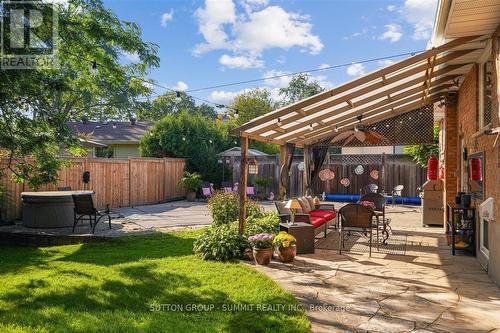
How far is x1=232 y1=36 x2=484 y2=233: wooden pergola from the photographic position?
5609 millimetres

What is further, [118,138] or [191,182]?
[118,138]

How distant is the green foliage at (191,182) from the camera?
16.3 m

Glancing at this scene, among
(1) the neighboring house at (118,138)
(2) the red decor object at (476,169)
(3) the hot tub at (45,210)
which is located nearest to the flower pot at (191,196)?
(3) the hot tub at (45,210)

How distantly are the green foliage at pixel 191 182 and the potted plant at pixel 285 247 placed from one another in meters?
10.9

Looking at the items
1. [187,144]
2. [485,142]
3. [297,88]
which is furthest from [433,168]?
[297,88]

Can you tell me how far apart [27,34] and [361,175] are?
46.1 ft

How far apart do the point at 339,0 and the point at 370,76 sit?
381cm

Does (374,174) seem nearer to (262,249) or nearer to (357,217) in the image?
(357,217)

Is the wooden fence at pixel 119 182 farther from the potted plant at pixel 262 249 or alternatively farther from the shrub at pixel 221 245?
the potted plant at pixel 262 249

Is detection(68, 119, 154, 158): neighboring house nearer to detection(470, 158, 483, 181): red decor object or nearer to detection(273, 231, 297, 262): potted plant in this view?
detection(273, 231, 297, 262): potted plant

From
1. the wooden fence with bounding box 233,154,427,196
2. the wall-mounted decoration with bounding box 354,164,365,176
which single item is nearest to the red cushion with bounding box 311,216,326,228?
the wooden fence with bounding box 233,154,427,196

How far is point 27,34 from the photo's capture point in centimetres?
579

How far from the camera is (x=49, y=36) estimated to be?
21.0 ft

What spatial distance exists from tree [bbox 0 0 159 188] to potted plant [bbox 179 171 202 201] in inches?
317
